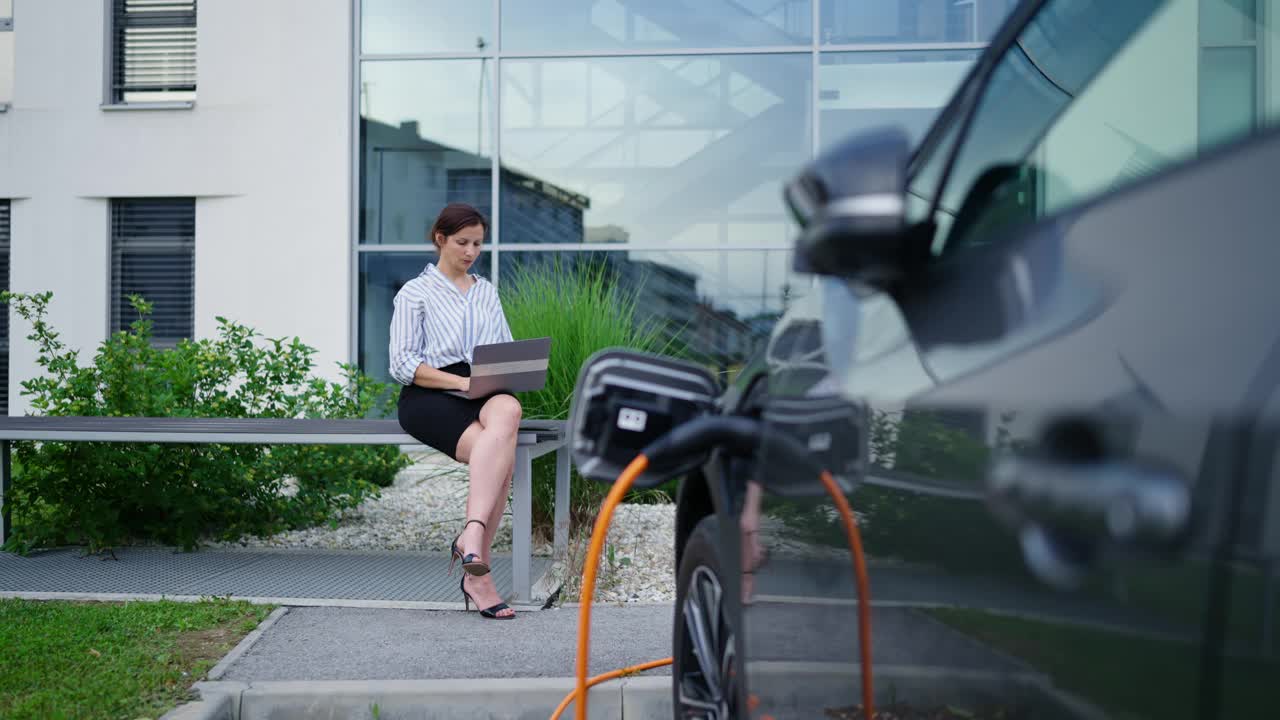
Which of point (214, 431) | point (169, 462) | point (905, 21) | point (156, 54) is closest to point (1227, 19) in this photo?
point (214, 431)

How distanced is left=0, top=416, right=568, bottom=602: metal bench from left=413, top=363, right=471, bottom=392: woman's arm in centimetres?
31

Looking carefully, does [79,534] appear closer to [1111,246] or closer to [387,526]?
[387,526]

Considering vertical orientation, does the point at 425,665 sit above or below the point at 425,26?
below

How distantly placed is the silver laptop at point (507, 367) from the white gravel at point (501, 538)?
0.96 meters

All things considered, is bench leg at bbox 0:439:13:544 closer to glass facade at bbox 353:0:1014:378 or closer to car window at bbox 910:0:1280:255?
glass facade at bbox 353:0:1014:378

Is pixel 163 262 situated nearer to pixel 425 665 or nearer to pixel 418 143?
pixel 418 143

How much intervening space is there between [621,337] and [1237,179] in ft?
15.4

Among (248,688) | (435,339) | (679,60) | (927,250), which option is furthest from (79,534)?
(679,60)

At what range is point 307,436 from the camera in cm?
→ 425

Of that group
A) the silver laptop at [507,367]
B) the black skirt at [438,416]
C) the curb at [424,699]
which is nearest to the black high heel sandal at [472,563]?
the black skirt at [438,416]

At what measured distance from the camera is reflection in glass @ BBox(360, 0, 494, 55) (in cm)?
951

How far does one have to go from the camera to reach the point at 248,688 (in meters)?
2.90

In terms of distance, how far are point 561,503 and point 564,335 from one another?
0.98 metres

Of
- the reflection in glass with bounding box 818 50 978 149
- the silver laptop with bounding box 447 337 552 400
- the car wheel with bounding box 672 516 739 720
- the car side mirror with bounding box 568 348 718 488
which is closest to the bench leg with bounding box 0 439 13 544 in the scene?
the silver laptop with bounding box 447 337 552 400
